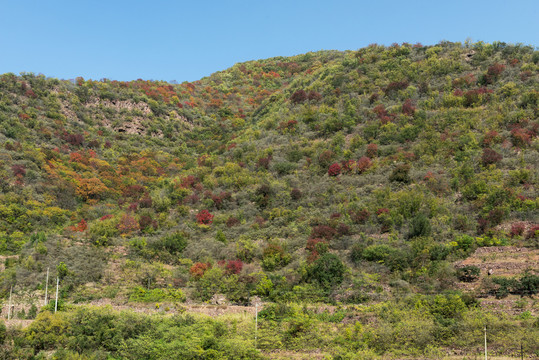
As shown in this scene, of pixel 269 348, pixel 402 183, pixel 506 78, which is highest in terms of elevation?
pixel 506 78

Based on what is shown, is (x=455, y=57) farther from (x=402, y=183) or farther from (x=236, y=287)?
(x=236, y=287)

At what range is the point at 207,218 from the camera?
1361 inches

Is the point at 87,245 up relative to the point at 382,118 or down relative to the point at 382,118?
down

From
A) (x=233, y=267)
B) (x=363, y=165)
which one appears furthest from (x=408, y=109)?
(x=233, y=267)

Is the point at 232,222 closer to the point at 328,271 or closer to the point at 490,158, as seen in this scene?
the point at 328,271

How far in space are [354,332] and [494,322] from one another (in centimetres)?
526

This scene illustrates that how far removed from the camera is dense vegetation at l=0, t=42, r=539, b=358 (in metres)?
23.2

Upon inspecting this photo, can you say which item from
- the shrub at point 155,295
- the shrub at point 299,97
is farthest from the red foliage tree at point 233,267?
the shrub at point 299,97

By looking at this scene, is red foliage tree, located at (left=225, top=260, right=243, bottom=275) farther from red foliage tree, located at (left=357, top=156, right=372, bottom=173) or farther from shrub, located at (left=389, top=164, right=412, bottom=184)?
red foliage tree, located at (left=357, top=156, right=372, bottom=173)

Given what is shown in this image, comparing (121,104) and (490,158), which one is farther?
(121,104)

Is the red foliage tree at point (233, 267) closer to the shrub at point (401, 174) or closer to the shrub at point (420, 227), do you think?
the shrub at point (420, 227)

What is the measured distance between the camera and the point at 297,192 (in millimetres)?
35281

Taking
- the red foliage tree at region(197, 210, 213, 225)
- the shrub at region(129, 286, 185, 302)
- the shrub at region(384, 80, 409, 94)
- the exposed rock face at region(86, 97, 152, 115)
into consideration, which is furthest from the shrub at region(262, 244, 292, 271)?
the exposed rock face at region(86, 97, 152, 115)

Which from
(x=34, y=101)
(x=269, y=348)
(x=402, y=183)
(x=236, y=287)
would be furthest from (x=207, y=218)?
(x=34, y=101)
